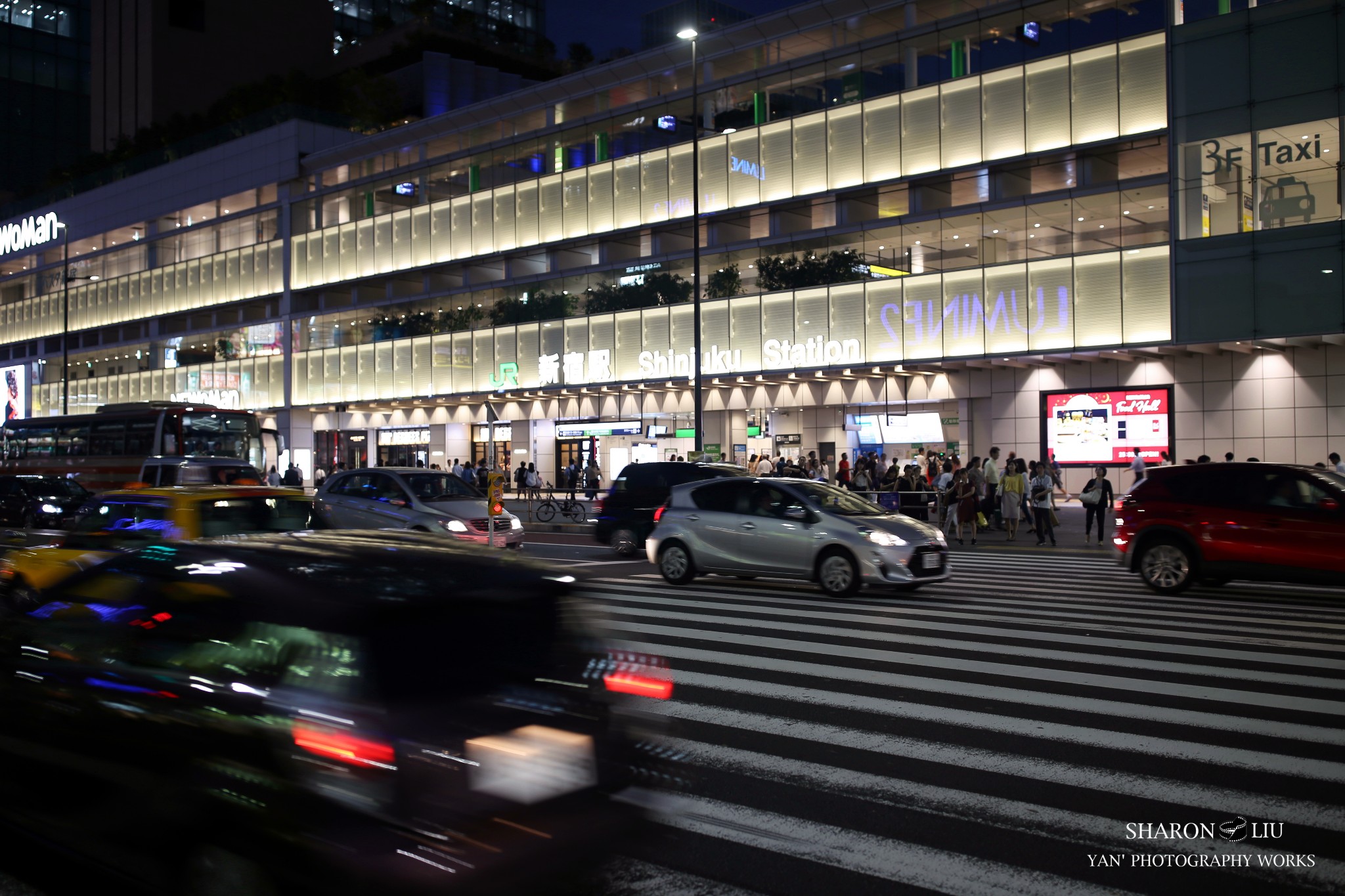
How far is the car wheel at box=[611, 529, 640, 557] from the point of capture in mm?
20125

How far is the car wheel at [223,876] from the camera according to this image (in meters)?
3.40

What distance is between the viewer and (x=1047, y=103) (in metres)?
32.7

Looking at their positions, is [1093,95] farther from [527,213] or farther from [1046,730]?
[1046,730]

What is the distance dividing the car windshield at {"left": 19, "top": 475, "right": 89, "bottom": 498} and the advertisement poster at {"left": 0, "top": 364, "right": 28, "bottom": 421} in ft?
182

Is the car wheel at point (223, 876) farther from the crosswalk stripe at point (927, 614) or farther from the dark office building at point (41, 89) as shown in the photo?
the dark office building at point (41, 89)

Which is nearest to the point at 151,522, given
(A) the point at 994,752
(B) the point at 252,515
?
(B) the point at 252,515

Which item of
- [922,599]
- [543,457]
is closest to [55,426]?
[543,457]

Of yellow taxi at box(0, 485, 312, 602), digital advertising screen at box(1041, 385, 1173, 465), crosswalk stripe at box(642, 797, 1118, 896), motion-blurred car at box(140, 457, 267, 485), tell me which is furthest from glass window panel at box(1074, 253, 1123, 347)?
crosswalk stripe at box(642, 797, 1118, 896)

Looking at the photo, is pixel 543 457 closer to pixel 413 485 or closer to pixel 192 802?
pixel 413 485

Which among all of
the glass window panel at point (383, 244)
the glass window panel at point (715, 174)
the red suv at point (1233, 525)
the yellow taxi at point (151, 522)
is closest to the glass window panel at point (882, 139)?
the glass window panel at point (715, 174)

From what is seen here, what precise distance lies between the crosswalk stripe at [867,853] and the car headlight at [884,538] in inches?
327

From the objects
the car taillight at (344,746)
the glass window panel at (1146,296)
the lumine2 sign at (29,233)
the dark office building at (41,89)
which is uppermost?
the dark office building at (41,89)

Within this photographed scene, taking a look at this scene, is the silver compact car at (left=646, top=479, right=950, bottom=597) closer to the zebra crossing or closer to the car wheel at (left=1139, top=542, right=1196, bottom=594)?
the zebra crossing

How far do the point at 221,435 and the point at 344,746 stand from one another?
32.2 m
